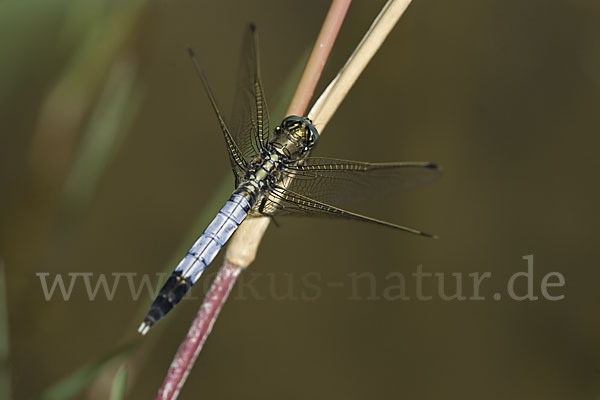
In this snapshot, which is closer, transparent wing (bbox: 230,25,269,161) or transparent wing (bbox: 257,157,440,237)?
transparent wing (bbox: 257,157,440,237)

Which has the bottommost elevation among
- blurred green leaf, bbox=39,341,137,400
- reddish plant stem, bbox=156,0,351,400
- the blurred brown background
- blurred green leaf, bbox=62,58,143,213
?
blurred green leaf, bbox=39,341,137,400

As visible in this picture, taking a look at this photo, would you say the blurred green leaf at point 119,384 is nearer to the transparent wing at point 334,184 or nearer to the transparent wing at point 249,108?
the transparent wing at point 334,184

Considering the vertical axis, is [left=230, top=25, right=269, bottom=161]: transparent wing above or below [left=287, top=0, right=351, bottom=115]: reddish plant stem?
above

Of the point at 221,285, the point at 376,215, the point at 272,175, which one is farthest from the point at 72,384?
the point at 376,215

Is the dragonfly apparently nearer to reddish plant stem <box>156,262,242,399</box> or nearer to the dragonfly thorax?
the dragonfly thorax

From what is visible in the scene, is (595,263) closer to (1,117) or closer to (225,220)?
(225,220)

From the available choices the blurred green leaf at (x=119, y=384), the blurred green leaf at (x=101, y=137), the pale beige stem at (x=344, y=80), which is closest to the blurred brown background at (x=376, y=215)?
the blurred green leaf at (x=101, y=137)

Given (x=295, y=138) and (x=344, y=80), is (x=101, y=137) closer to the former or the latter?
(x=295, y=138)

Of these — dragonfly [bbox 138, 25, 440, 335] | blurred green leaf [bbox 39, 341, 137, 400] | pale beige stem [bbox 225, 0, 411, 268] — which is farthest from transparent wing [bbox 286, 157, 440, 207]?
blurred green leaf [bbox 39, 341, 137, 400]

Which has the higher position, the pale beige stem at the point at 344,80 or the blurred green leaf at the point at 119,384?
the pale beige stem at the point at 344,80

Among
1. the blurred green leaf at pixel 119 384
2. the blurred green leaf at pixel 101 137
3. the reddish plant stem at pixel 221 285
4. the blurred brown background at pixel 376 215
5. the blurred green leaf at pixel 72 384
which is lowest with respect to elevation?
the blurred green leaf at pixel 119 384
